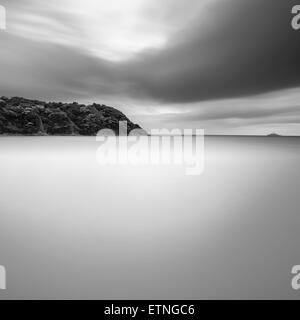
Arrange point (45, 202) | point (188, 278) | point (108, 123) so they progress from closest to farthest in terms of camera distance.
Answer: point (188, 278) → point (45, 202) → point (108, 123)

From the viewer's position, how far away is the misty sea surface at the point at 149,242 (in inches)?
166

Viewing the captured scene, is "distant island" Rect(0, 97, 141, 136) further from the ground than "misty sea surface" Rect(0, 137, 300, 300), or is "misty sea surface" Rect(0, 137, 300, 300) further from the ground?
"distant island" Rect(0, 97, 141, 136)

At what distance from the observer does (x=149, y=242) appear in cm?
625

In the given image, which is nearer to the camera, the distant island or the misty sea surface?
the misty sea surface

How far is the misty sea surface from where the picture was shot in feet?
13.9

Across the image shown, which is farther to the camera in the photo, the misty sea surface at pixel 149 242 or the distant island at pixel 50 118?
the distant island at pixel 50 118

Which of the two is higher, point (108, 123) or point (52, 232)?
point (108, 123)

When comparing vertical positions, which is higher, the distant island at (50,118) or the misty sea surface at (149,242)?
the distant island at (50,118)

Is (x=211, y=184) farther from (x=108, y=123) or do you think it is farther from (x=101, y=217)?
(x=108, y=123)

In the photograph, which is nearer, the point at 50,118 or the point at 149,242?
the point at 149,242
